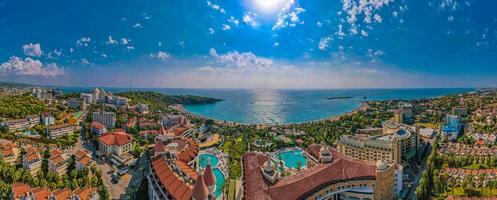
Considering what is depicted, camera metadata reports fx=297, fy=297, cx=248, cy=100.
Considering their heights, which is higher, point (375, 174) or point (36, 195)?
point (375, 174)

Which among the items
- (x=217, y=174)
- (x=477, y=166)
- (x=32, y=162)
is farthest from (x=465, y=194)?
(x=32, y=162)

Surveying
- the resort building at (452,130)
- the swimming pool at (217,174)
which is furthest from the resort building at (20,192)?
the resort building at (452,130)

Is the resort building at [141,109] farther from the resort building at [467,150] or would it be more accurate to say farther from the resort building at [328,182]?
the resort building at [467,150]

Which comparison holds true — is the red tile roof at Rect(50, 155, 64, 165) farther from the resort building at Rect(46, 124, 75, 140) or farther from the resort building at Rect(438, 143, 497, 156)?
the resort building at Rect(438, 143, 497, 156)

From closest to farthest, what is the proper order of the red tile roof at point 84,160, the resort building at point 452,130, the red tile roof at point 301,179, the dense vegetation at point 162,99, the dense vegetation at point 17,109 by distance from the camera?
the red tile roof at point 301,179, the red tile roof at point 84,160, the dense vegetation at point 17,109, the resort building at point 452,130, the dense vegetation at point 162,99

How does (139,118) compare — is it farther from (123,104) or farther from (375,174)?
(375,174)

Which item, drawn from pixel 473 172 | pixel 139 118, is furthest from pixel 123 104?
pixel 473 172
